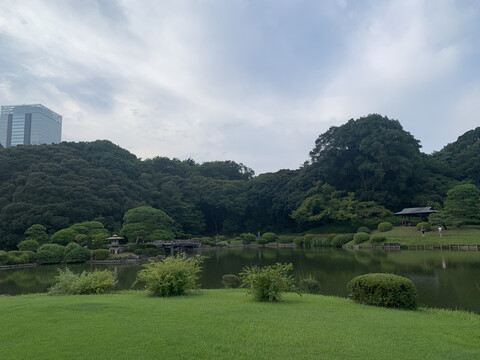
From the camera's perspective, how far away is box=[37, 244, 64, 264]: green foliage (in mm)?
24297

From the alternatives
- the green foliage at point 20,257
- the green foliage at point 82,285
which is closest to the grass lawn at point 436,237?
the green foliage at point 82,285

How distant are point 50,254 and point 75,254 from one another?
1.71m

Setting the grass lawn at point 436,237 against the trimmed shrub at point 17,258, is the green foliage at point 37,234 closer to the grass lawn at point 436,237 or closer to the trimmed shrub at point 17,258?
the trimmed shrub at point 17,258

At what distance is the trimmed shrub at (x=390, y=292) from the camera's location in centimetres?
667

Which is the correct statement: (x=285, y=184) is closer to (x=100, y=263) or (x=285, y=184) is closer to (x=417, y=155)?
(x=417, y=155)

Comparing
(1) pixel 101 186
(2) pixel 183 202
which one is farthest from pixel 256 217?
(1) pixel 101 186

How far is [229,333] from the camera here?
14.3 feet

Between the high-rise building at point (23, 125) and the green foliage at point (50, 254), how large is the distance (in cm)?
9109

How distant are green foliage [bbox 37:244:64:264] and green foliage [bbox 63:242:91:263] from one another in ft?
1.38

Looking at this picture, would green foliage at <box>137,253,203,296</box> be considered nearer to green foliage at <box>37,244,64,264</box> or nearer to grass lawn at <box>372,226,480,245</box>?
green foliage at <box>37,244,64,264</box>

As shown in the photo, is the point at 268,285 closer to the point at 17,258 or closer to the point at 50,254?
the point at 50,254

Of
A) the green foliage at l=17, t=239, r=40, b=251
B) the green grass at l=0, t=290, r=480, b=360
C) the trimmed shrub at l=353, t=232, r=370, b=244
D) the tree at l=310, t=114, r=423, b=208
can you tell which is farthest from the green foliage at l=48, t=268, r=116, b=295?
the tree at l=310, t=114, r=423, b=208

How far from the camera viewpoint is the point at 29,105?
4114 inches

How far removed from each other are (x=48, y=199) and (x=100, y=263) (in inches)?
536
